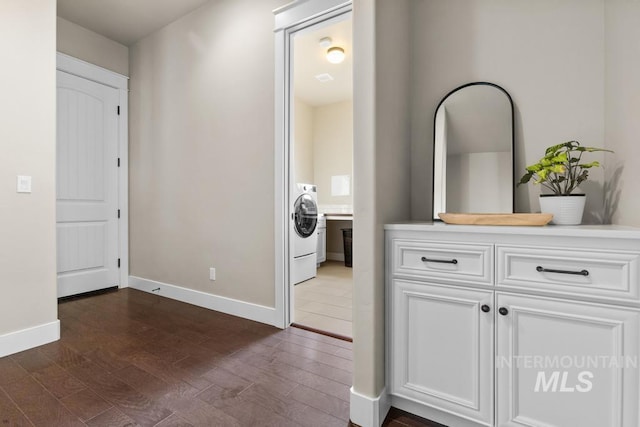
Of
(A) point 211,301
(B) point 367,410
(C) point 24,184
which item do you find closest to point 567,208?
(B) point 367,410

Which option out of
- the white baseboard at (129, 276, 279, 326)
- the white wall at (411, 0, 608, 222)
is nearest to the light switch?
the white baseboard at (129, 276, 279, 326)

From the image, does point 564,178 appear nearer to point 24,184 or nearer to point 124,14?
point 24,184

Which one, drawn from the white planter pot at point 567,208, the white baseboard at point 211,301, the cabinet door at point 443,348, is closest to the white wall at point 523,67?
the white planter pot at point 567,208

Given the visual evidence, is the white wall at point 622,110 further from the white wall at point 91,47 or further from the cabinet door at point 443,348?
the white wall at point 91,47

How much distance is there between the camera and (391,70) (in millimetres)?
1598

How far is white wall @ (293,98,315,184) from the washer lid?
135 cm

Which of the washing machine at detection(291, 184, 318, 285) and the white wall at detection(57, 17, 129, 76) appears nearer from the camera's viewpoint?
the white wall at detection(57, 17, 129, 76)

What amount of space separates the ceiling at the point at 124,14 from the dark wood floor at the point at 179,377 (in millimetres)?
2953

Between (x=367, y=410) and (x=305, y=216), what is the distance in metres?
2.92

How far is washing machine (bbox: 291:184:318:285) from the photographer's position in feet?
13.1

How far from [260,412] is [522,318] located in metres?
1.23

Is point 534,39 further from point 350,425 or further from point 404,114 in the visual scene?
point 350,425

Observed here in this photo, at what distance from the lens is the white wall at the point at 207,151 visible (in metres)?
2.68

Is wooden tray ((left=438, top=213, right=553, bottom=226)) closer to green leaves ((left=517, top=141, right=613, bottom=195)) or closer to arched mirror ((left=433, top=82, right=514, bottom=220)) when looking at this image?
green leaves ((left=517, top=141, right=613, bottom=195))
